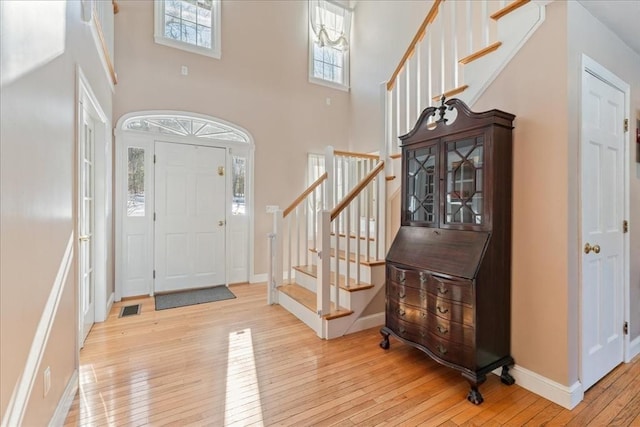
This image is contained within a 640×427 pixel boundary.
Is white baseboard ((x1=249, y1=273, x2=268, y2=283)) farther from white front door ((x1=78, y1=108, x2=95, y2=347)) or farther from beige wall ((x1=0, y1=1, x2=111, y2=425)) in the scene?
beige wall ((x1=0, y1=1, x2=111, y2=425))

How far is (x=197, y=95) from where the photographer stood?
425cm

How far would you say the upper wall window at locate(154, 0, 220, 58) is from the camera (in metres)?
4.06

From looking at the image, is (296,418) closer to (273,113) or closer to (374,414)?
(374,414)

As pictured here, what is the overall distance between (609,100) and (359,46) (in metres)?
4.12

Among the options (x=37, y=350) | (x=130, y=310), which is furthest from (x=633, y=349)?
(x=130, y=310)

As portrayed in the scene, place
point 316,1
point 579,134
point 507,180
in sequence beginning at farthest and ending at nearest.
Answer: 1. point 316,1
2. point 507,180
3. point 579,134

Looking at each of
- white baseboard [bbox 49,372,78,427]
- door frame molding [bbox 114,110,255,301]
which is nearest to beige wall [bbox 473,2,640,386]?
white baseboard [bbox 49,372,78,427]

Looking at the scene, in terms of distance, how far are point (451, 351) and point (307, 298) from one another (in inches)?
65.6

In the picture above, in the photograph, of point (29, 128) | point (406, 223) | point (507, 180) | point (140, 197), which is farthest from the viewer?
point (140, 197)

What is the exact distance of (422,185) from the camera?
2.47 m

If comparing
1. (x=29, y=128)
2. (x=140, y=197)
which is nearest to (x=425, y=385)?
(x=29, y=128)

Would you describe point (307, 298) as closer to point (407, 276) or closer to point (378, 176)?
point (407, 276)

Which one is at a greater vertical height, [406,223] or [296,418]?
[406,223]

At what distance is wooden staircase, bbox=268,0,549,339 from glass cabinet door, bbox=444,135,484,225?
1.50 feet
